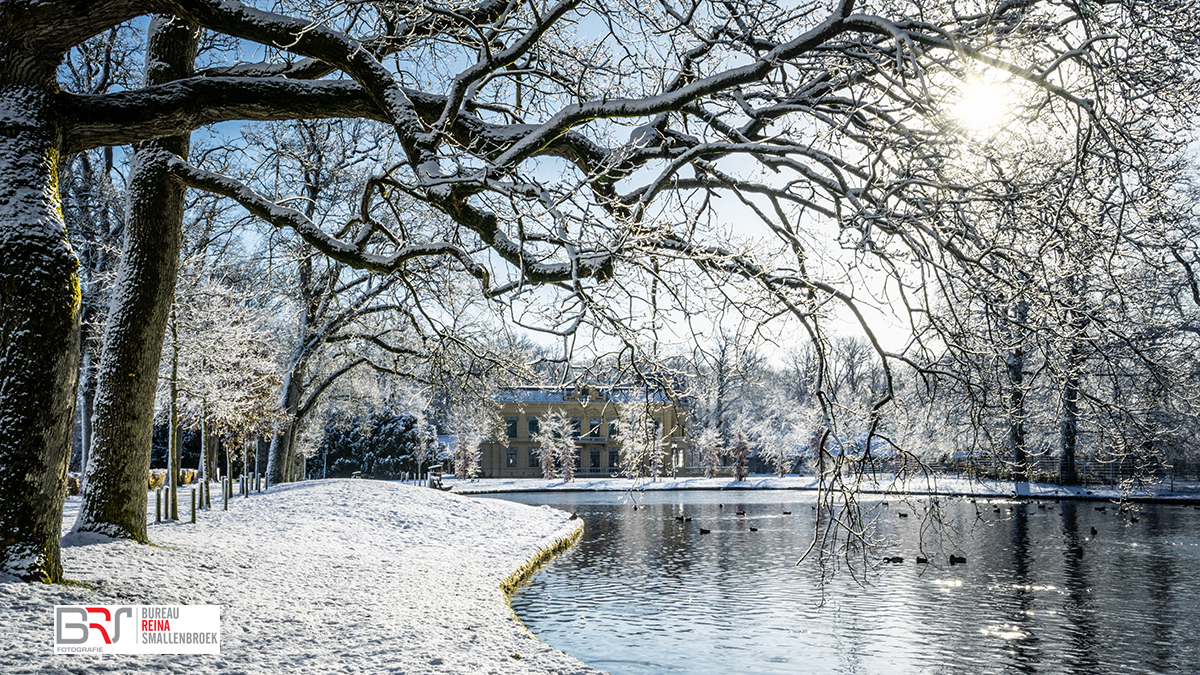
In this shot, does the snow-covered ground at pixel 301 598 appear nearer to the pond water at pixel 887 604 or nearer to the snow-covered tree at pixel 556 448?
the pond water at pixel 887 604

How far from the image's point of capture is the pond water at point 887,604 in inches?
352

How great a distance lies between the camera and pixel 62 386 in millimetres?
6371

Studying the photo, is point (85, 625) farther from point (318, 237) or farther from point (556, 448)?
point (556, 448)

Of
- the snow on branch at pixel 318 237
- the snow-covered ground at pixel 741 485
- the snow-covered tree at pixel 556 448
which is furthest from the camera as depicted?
the snow-covered tree at pixel 556 448

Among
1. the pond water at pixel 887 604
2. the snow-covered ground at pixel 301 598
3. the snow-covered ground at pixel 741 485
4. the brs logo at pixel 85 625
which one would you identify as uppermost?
the brs logo at pixel 85 625

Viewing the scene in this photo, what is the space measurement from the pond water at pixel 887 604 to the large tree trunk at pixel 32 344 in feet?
17.5

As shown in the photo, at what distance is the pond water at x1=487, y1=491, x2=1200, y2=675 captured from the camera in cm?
894

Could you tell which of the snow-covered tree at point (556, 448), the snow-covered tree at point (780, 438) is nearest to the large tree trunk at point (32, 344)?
the snow-covered tree at point (556, 448)

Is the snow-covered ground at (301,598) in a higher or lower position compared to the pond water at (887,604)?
higher

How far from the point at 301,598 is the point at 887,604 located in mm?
8297

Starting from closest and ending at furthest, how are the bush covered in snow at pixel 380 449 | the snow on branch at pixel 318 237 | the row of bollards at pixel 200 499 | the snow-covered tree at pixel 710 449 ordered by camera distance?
1. the snow on branch at pixel 318 237
2. the row of bollards at pixel 200 499
3. the snow-covered tree at pixel 710 449
4. the bush covered in snow at pixel 380 449

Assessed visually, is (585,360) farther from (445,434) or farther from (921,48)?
(445,434)

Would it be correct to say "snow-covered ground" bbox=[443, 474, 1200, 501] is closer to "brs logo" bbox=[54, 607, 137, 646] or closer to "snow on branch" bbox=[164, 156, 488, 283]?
"snow on branch" bbox=[164, 156, 488, 283]

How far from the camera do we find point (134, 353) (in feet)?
28.6
